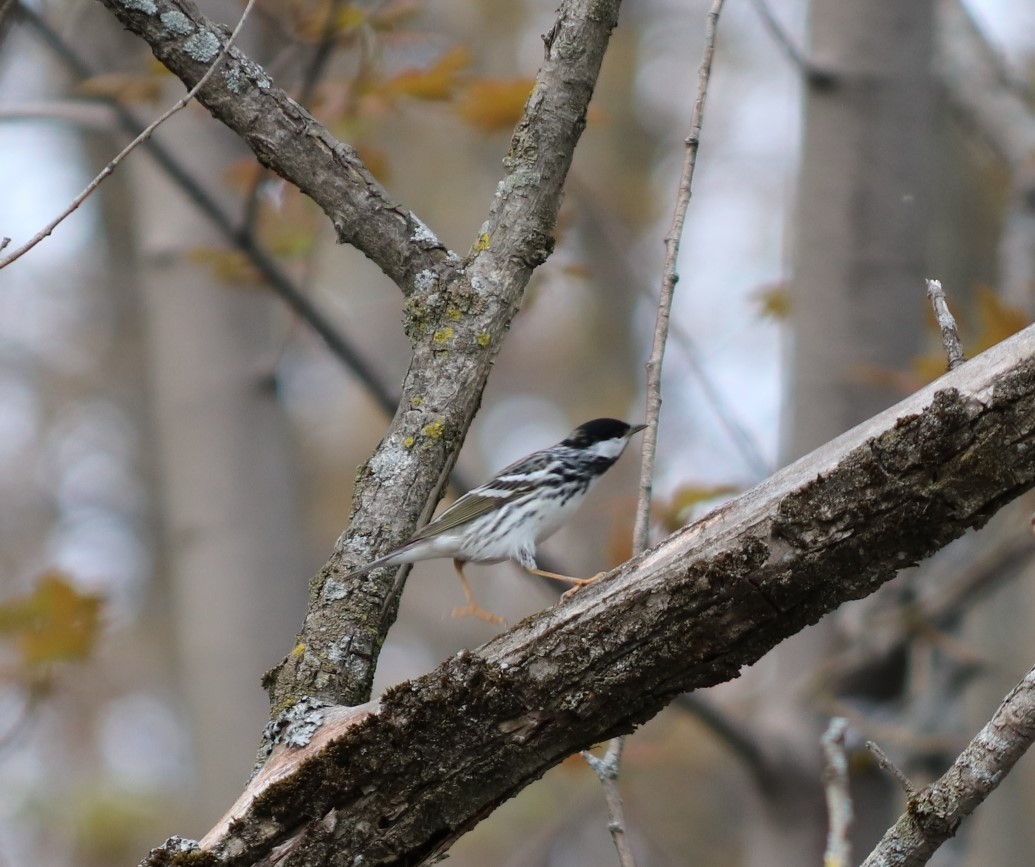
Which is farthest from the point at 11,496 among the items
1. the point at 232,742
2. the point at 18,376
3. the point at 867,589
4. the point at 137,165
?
the point at 867,589

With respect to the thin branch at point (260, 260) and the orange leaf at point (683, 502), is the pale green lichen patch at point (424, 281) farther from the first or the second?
the orange leaf at point (683, 502)

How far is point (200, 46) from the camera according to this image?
262 cm

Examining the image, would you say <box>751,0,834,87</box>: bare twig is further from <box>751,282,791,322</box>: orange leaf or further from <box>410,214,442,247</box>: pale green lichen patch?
<box>410,214,442,247</box>: pale green lichen patch

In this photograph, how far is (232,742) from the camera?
594 centimetres

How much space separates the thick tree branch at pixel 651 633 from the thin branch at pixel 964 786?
299 mm

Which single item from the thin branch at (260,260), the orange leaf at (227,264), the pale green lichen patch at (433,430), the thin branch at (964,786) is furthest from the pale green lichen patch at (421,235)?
the orange leaf at (227,264)

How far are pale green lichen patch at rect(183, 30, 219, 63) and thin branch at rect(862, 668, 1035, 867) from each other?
2.22 metres

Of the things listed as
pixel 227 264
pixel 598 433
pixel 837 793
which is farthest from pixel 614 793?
pixel 227 264

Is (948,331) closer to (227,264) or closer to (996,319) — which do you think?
(996,319)

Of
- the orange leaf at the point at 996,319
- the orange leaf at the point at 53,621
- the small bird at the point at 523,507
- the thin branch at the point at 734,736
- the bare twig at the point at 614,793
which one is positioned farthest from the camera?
the thin branch at the point at 734,736

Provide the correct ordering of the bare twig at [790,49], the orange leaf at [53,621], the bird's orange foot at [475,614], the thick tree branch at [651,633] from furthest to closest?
the bare twig at [790,49] → the orange leaf at [53,621] → the bird's orange foot at [475,614] → the thick tree branch at [651,633]

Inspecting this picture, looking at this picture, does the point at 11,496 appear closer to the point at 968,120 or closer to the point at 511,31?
the point at 511,31

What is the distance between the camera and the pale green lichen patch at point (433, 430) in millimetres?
2580

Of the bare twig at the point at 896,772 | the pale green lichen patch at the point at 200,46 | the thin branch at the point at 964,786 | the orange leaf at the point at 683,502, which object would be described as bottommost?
the thin branch at the point at 964,786
